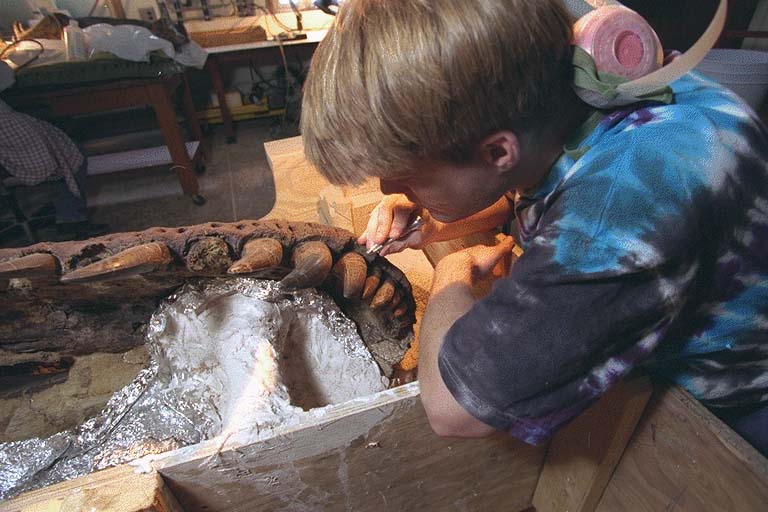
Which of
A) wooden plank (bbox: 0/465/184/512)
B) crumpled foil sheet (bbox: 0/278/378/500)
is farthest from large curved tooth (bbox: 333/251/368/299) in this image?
wooden plank (bbox: 0/465/184/512)

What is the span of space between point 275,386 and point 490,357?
0.48 meters

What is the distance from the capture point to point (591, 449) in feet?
2.73

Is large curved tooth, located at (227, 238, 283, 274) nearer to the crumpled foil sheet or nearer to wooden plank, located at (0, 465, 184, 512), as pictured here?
the crumpled foil sheet

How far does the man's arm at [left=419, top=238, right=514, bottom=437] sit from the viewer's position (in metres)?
0.65

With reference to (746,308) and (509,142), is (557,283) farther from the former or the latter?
(746,308)

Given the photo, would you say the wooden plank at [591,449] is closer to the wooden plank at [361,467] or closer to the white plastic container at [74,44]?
the wooden plank at [361,467]

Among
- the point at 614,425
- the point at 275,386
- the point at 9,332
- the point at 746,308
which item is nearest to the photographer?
the point at 746,308

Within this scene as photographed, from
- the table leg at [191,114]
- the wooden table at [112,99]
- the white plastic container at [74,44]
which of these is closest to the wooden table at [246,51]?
the table leg at [191,114]

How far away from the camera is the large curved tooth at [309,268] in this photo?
35.8 inches

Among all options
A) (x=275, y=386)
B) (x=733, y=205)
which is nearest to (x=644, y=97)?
(x=733, y=205)

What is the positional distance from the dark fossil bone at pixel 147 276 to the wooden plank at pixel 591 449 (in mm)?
426

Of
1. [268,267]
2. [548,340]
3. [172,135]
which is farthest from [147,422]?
[172,135]

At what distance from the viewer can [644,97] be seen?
23.5 inches

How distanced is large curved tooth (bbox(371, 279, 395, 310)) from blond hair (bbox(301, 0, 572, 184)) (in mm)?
444
